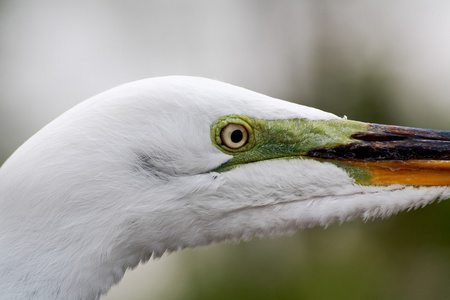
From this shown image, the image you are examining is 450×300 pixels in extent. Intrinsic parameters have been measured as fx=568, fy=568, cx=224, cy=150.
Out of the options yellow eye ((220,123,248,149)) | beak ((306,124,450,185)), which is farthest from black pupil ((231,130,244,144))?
beak ((306,124,450,185))

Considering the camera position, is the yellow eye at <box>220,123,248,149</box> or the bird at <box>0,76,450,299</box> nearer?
the bird at <box>0,76,450,299</box>

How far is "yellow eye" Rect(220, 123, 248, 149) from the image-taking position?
242cm

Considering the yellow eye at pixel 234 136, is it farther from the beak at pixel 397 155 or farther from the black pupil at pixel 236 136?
the beak at pixel 397 155

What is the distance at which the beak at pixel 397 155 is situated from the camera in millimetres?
2453

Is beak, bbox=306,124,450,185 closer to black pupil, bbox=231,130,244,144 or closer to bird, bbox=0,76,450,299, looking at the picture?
bird, bbox=0,76,450,299

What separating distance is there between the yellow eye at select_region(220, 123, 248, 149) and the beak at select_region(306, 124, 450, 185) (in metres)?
0.30

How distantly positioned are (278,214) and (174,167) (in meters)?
0.49

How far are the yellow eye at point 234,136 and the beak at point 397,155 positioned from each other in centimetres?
30

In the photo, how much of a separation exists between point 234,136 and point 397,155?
0.73 metres

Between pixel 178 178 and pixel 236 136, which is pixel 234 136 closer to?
pixel 236 136

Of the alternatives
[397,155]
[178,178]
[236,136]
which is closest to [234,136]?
[236,136]

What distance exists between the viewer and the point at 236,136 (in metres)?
2.46

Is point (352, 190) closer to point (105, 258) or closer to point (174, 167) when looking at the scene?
point (174, 167)

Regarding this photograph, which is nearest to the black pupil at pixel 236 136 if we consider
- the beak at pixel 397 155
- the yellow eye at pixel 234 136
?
the yellow eye at pixel 234 136
